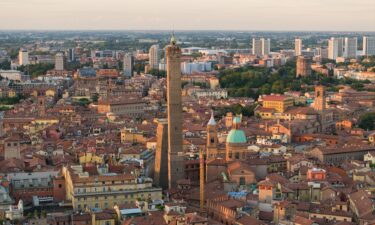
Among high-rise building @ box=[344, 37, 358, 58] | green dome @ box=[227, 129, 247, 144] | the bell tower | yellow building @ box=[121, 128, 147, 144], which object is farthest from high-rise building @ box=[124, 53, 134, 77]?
green dome @ box=[227, 129, 247, 144]

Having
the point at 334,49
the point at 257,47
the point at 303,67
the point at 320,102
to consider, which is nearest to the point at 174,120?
the point at 320,102

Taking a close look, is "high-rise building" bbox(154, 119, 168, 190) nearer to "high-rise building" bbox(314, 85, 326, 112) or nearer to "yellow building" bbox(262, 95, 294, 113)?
"high-rise building" bbox(314, 85, 326, 112)

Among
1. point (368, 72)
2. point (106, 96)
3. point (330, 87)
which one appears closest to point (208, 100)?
point (106, 96)

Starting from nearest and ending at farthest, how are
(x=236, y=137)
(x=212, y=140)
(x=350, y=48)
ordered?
(x=236, y=137) < (x=212, y=140) < (x=350, y=48)

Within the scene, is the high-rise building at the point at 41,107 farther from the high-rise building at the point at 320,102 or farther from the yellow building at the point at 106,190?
the yellow building at the point at 106,190

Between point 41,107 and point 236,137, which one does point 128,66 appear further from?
point 236,137

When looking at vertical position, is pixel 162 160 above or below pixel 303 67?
below
